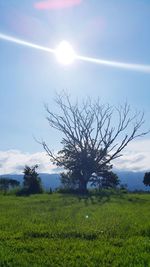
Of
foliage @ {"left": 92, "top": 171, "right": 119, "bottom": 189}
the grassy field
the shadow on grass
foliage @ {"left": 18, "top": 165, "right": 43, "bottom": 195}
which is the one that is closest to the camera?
the grassy field

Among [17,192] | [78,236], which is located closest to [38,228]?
[78,236]

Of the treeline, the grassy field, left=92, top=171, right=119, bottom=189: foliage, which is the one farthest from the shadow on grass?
left=92, top=171, right=119, bottom=189: foliage

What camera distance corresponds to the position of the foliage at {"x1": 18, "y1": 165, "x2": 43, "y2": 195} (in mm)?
44938

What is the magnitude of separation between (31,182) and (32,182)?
0.11 m

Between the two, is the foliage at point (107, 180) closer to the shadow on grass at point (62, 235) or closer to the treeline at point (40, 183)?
the treeline at point (40, 183)

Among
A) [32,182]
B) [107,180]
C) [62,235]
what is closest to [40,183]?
[32,182]

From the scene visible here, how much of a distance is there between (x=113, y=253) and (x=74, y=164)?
1786 inches

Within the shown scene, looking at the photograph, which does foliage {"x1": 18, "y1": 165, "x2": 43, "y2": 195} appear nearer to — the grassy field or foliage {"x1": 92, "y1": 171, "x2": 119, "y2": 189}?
foliage {"x1": 92, "y1": 171, "x2": 119, "y2": 189}

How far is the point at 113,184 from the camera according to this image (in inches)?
2527

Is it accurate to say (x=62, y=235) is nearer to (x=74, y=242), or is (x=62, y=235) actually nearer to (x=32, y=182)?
(x=74, y=242)

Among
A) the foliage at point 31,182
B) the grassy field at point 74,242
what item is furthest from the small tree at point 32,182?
the grassy field at point 74,242

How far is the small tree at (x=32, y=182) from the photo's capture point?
45.2 m

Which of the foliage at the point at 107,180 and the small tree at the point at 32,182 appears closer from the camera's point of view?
the small tree at the point at 32,182

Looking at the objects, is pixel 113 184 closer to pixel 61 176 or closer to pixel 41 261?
pixel 61 176
